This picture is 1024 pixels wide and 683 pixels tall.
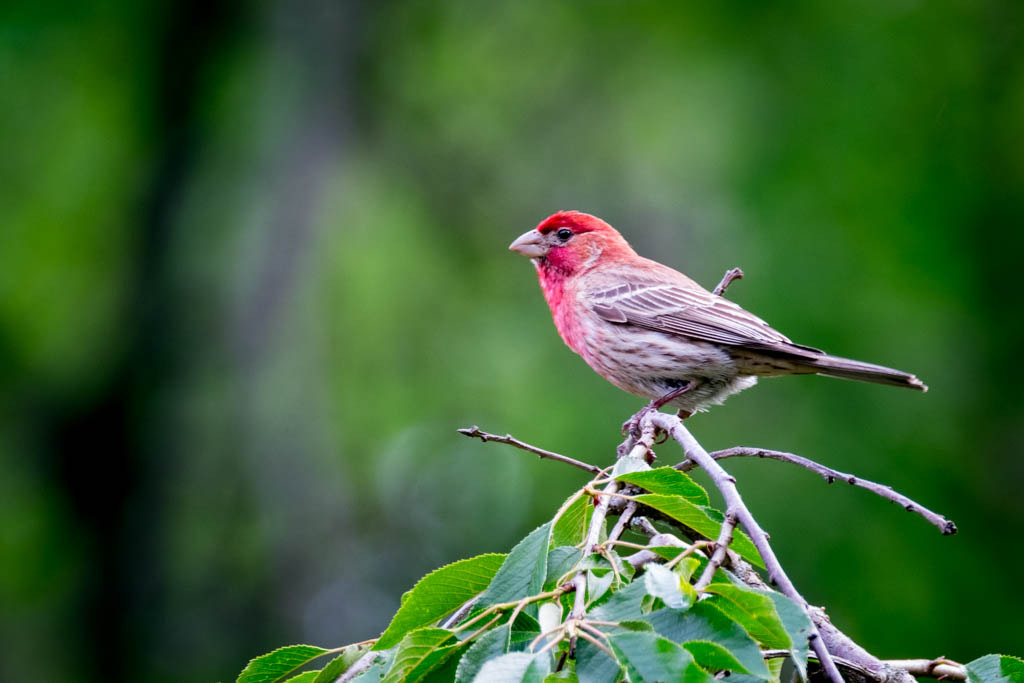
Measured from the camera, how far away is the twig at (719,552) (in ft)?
6.36

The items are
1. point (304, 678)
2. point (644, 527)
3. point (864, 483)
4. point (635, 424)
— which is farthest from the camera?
point (635, 424)

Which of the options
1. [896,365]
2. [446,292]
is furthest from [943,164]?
[446,292]

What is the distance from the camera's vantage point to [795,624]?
6.27 ft

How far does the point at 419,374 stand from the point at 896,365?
498 centimetres

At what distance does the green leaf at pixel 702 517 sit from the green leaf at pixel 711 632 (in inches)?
13.2

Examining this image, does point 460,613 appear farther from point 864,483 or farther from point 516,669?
point 864,483

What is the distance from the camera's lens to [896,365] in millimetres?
9078

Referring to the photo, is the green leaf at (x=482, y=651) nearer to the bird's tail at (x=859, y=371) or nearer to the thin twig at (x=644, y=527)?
the thin twig at (x=644, y=527)

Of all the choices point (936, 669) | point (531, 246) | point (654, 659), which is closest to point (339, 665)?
point (654, 659)

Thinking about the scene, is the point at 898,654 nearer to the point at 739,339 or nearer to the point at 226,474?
the point at 739,339

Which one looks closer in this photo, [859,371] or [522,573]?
[522,573]

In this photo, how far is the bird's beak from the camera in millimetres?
6836

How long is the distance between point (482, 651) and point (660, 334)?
408 centimetres

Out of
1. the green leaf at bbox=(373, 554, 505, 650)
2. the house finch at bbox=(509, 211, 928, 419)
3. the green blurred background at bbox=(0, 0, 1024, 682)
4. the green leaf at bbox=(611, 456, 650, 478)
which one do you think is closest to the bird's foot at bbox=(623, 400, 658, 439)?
the house finch at bbox=(509, 211, 928, 419)
